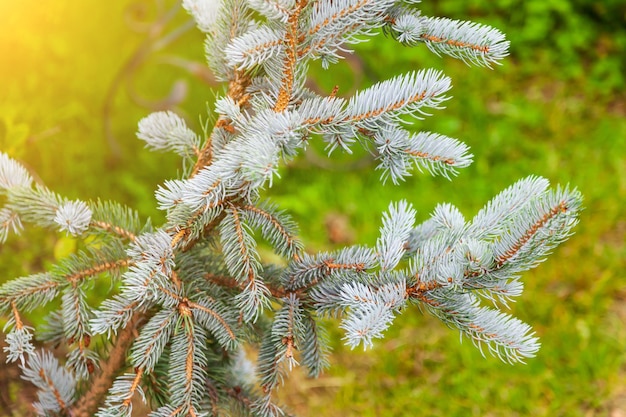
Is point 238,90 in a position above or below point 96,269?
above

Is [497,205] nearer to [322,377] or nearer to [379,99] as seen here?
[379,99]

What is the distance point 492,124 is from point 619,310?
1351 millimetres

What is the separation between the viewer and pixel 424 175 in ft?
10.4

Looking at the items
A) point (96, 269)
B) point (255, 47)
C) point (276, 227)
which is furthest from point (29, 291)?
point (255, 47)

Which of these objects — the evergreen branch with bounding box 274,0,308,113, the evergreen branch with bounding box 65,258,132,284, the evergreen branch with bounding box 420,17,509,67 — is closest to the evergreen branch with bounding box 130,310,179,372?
the evergreen branch with bounding box 65,258,132,284

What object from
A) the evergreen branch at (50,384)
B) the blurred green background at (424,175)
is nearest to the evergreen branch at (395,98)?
the evergreen branch at (50,384)

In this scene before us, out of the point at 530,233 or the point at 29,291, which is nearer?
the point at 530,233

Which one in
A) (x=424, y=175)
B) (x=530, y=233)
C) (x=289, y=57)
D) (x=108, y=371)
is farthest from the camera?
(x=424, y=175)

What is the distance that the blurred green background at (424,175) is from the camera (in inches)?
84.5

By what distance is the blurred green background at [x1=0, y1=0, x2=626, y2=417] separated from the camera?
2.15 meters

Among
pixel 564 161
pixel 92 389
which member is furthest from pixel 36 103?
pixel 564 161

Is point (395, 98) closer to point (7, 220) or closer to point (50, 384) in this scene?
point (7, 220)

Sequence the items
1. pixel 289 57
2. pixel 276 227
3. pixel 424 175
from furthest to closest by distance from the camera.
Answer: pixel 424 175 → pixel 276 227 → pixel 289 57

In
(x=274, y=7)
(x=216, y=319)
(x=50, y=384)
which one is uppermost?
(x=274, y=7)
